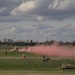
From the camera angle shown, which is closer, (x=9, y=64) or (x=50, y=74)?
(x=50, y=74)

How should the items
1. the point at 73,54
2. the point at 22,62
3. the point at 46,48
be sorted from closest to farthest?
the point at 22,62
the point at 73,54
the point at 46,48

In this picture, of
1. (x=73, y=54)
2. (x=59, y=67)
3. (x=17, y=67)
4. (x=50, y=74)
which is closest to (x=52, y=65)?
(x=59, y=67)

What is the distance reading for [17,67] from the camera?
151ft

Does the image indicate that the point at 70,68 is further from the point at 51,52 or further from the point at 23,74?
the point at 51,52

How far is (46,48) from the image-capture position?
80.0 meters

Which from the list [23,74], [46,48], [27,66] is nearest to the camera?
[23,74]

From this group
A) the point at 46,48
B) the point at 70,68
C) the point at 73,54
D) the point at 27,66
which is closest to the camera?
the point at 70,68

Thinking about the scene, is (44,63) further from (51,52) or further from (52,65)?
(51,52)

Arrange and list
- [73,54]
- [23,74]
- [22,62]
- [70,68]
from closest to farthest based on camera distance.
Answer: [23,74] < [70,68] < [22,62] < [73,54]

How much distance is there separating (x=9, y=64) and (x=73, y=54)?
25.2 metres

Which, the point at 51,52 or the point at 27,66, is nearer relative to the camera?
the point at 27,66

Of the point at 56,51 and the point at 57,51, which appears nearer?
the point at 57,51

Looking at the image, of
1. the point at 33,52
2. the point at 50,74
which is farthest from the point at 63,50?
the point at 50,74

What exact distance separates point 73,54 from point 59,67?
84.5 feet
